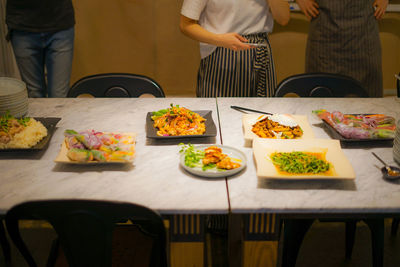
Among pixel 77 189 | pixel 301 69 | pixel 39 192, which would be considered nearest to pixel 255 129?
pixel 77 189

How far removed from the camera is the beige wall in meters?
4.14

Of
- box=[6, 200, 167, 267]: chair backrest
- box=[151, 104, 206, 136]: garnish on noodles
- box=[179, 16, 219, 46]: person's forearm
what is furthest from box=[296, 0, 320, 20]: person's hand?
box=[6, 200, 167, 267]: chair backrest

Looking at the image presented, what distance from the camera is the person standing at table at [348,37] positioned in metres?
2.67

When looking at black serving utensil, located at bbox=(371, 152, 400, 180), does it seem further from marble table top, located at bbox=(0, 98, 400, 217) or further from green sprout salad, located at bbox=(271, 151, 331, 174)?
green sprout salad, located at bbox=(271, 151, 331, 174)

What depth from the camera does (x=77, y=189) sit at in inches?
49.8

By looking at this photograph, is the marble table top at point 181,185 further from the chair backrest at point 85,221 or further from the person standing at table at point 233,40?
the person standing at table at point 233,40

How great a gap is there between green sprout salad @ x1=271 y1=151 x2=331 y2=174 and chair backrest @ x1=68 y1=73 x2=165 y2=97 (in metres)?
0.98

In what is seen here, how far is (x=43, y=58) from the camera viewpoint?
2840 millimetres

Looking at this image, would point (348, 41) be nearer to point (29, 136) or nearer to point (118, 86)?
point (118, 86)

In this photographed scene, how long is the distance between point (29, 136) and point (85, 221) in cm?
59

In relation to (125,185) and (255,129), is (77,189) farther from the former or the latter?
(255,129)

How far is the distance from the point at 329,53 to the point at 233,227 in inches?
75.5

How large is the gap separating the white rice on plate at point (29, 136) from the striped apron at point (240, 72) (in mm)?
1149

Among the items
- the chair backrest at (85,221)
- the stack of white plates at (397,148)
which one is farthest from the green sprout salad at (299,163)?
the chair backrest at (85,221)
